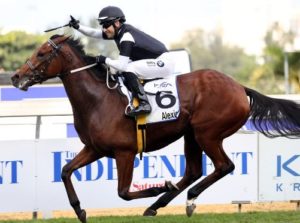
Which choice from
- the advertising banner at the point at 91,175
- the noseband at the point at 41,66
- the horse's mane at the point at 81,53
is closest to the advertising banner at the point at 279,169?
the advertising banner at the point at 91,175

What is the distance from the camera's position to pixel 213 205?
11.5 m

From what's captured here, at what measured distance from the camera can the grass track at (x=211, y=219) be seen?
30.8ft

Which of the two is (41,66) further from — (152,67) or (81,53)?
(152,67)

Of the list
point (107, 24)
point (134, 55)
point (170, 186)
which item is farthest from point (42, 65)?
point (170, 186)

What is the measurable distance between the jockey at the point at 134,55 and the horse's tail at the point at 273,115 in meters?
1.08

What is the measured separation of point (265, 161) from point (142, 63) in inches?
107

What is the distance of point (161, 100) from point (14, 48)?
34.6 meters

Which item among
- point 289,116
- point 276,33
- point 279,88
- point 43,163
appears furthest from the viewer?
point 276,33

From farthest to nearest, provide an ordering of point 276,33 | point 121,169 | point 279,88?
point 276,33 < point 279,88 < point 121,169

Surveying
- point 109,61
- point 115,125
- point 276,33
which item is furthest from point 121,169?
point 276,33

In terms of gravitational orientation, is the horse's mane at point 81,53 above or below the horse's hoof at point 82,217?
above

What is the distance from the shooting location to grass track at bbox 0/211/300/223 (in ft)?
30.8

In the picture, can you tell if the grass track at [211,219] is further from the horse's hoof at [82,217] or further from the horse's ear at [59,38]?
the horse's ear at [59,38]

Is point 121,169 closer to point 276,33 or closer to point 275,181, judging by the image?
point 275,181
